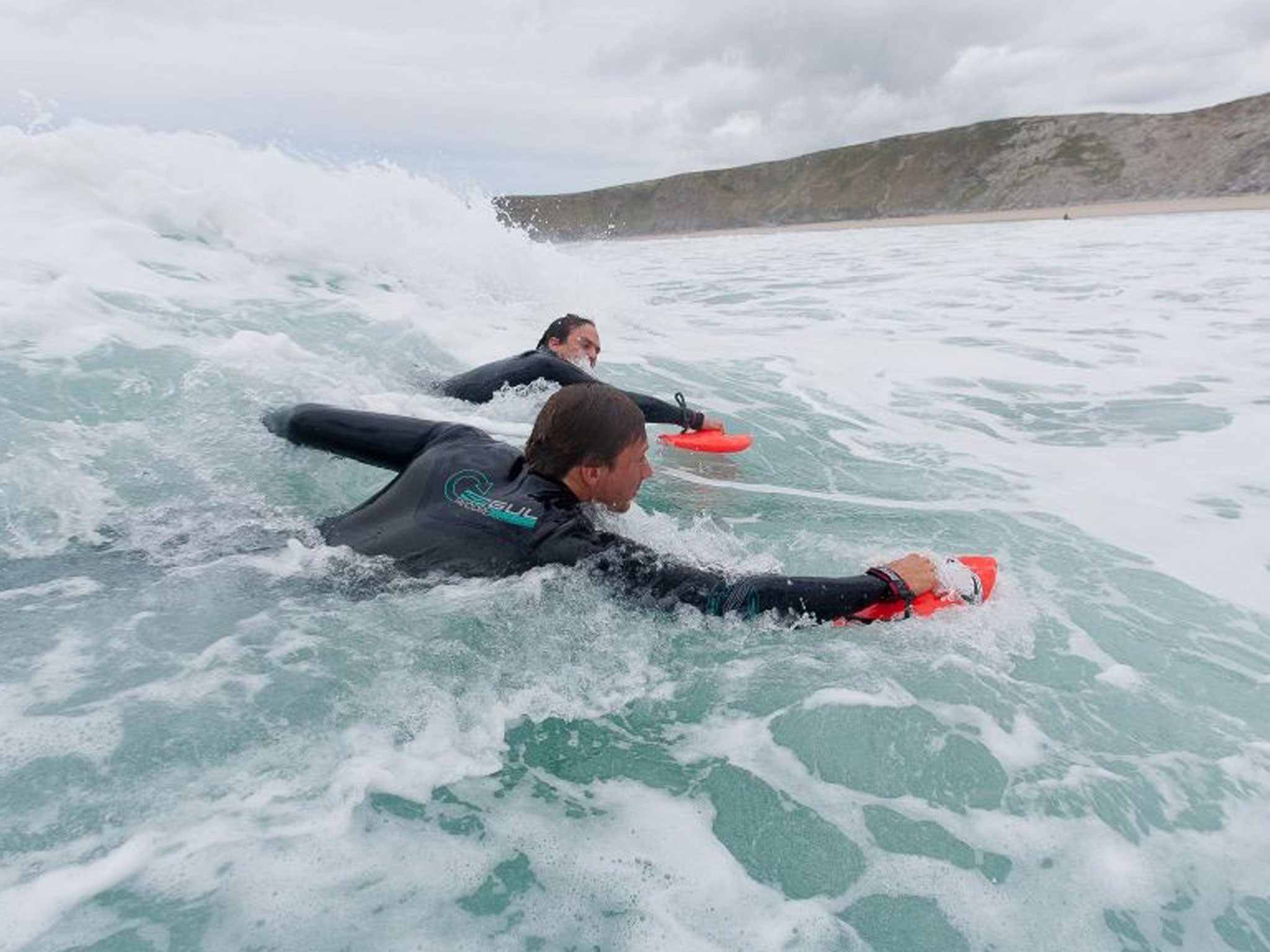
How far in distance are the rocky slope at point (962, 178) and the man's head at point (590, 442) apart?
63.9m

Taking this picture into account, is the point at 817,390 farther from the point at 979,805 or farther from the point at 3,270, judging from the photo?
the point at 3,270

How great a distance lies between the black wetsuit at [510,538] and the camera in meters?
2.86

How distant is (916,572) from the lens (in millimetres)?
3053

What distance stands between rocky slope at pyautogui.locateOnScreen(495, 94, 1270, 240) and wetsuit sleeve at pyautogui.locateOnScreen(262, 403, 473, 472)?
6289 cm

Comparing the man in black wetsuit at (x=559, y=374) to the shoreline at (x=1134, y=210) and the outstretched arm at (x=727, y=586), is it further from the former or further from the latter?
the shoreline at (x=1134, y=210)

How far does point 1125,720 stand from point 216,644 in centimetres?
316

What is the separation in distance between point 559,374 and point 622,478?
319 centimetres

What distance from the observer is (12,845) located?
6.51 feet

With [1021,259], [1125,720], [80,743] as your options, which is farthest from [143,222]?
[1021,259]

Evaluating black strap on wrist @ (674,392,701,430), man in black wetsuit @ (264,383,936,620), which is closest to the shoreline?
black strap on wrist @ (674,392,701,430)

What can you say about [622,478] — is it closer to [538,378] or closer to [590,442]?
[590,442]

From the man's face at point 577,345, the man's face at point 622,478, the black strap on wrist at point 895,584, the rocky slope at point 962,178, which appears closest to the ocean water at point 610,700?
the black strap on wrist at point 895,584

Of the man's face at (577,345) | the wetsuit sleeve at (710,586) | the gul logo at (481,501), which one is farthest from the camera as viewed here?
the man's face at (577,345)

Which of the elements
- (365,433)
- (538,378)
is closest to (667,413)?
(538,378)
